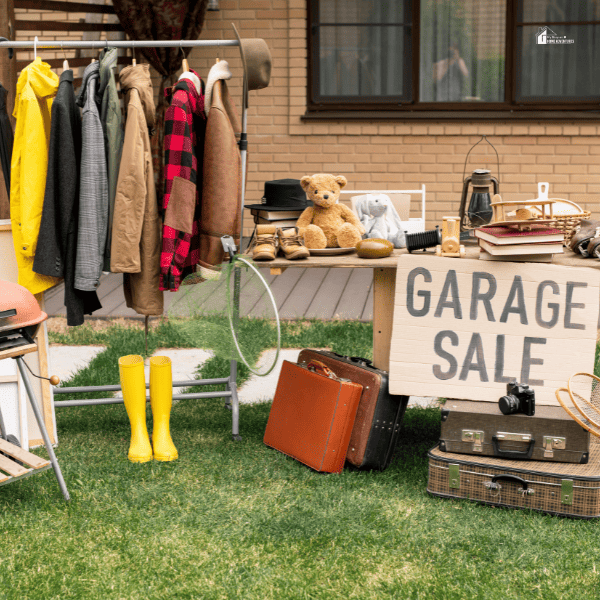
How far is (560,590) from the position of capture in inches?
101

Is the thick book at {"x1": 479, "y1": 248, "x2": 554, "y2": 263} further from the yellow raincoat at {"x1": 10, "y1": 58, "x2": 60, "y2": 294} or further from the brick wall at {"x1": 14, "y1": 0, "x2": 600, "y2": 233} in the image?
the brick wall at {"x1": 14, "y1": 0, "x2": 600, "y2": 233}

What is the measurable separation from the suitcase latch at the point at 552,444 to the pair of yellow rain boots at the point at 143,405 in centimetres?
156

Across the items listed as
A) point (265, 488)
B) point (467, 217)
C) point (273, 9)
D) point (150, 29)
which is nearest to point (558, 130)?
point (273, 9)

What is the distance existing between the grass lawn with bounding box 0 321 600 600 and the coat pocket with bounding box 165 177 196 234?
489 millimetres

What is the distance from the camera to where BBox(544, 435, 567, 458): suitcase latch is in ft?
10.1

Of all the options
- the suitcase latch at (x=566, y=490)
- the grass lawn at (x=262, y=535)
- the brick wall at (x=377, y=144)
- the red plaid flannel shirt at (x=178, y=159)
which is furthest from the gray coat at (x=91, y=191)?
the brick wall at (x=377, y=144)

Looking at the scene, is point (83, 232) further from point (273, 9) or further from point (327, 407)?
point (273, 9)

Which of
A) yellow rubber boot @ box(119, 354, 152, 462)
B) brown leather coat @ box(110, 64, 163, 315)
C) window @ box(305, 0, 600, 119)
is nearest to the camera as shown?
brown leather coat @ box(110, 64, 163, 315)

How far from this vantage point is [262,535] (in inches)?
115

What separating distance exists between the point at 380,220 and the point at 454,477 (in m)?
1.16

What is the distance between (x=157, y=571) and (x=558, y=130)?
5867 millimetres

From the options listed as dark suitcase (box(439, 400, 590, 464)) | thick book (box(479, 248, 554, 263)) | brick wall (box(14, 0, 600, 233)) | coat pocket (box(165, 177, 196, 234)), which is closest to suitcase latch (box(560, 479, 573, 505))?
dark suitcase (box(439, 400, 590, 464))

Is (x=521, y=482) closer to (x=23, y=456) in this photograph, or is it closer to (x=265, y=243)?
(x=265, y=243)

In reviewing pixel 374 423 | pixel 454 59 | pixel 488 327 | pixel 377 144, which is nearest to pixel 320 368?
pixel 374 423
